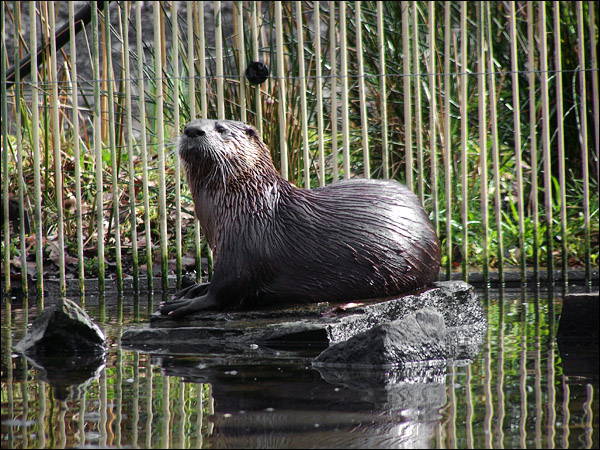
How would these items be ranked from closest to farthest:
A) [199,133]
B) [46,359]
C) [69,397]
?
[69,397] → [46,359] → [199,133]

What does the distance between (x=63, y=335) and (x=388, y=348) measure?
57.0 inches

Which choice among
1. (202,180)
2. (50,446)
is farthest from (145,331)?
(50,446)

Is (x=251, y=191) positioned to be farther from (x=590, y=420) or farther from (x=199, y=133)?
(x=590, y=420)

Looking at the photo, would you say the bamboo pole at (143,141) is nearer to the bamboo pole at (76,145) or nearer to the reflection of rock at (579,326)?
the bamboo pole at (76,145)

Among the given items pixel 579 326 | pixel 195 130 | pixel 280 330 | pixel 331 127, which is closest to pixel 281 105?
pixel 331 127

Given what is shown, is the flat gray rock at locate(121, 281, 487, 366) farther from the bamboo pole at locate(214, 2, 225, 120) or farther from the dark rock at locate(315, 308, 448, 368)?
the bamboo pole at locate(214, 2, 225, 120)

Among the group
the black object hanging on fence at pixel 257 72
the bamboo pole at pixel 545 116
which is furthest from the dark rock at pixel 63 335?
the bamboo pole at pixel 545 116

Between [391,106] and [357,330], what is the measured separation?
401 cm

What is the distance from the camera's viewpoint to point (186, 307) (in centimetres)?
441

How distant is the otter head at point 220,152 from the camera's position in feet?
15.0

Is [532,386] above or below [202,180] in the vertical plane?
below

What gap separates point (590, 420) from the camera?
105 inches

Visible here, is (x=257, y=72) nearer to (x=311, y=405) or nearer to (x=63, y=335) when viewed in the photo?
(x=63, y=335)

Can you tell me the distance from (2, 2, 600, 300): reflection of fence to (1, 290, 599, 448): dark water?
2.18 metres
